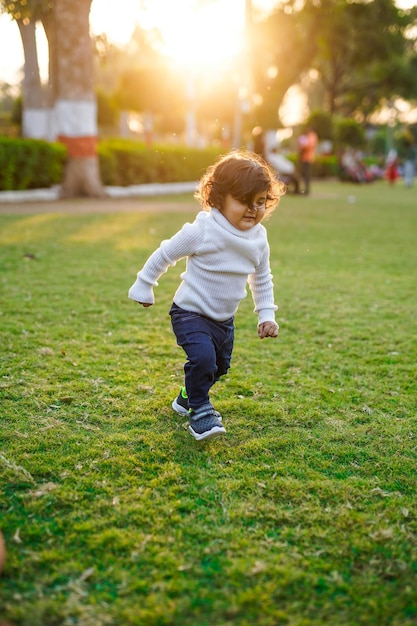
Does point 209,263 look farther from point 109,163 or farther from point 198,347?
point 109,163

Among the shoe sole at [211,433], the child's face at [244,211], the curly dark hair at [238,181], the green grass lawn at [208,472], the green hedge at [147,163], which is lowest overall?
the green grass lawn at [208,472]

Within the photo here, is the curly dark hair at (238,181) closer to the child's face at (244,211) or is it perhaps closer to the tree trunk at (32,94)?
the child's face at (244,211)

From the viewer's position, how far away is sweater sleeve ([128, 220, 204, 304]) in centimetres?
294

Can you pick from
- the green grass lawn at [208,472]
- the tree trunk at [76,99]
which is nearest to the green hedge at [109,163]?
the tree trunk at [76,99]

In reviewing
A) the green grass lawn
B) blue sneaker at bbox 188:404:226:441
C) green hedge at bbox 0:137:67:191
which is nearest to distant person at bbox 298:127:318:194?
green hedge at bbox 0:137:67:191

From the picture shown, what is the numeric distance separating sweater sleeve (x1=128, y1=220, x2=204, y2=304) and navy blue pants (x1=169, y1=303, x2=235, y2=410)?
183mm

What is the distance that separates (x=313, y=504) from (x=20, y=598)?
3.48 feet

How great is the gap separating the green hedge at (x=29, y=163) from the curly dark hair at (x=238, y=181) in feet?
36.6

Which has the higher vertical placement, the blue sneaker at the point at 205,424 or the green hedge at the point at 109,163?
the green hedge at the point at 109,163

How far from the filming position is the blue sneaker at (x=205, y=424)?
2.88m

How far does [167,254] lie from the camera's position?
9.71ft

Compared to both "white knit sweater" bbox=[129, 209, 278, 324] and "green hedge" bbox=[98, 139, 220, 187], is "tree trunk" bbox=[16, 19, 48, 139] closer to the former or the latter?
"green hedge" bbox=[98, 139, 220, 187]

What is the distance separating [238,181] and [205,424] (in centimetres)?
105

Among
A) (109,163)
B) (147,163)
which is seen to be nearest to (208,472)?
(109,163)
